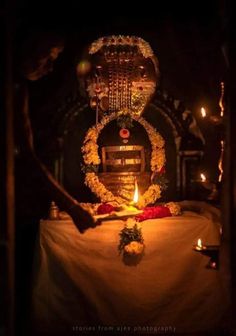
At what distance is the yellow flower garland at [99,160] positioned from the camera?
572cm

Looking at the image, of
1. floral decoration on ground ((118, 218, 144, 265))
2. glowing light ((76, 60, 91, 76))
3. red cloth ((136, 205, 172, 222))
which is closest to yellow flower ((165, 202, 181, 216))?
red cloth ((136, 205, 172, 222))

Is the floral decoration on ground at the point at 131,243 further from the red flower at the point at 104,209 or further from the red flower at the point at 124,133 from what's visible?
the red flower at the point at 124,133

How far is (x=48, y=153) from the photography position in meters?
5.39

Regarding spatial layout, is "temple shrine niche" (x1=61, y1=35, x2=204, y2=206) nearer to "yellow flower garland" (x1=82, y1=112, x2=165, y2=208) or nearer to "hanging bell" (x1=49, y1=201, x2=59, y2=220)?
"yellow flower garland" (x1=82, y1=112, x2=165, y2=208)

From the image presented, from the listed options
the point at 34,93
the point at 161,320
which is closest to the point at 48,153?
the point at 34,93

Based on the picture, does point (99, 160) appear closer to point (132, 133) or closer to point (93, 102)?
point (132, 133)

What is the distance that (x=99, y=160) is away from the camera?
5770 mm

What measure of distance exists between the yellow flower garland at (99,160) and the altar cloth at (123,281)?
18.9 inches

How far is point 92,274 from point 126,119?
6.44 ft

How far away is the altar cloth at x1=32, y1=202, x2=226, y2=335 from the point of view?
16.6ft

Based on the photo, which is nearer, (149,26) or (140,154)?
(149,26)

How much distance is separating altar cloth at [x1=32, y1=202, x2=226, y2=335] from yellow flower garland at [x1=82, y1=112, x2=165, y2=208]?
1.57 feet

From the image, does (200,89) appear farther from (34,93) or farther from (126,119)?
(34,93)

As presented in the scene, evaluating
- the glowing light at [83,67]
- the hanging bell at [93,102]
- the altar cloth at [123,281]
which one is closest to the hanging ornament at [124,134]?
the hanging bell at [93,102]
